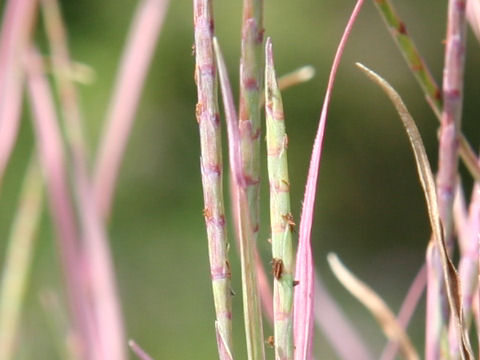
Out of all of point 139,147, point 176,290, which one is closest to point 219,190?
point 176,290

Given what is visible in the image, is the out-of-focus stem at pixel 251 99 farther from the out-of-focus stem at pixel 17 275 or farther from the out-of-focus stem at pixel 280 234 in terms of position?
the out-of-focus stem at pixel 17 275

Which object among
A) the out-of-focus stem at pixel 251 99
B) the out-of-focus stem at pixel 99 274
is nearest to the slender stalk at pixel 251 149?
the out-of-focus stem at pixel 251 99

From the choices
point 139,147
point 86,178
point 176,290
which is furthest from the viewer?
point 139,147

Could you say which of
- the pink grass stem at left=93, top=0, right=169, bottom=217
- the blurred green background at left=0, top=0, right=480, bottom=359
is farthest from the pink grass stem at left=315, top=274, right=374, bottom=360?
the blurred green background at left=0, top=0, right=480, bottom=359

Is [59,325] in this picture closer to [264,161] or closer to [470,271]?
[470,271]

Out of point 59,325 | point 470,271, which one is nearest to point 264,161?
point 59,325

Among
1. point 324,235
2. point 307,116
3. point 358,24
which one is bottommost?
point 324,235

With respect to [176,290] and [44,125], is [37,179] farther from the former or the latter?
[176,290]
